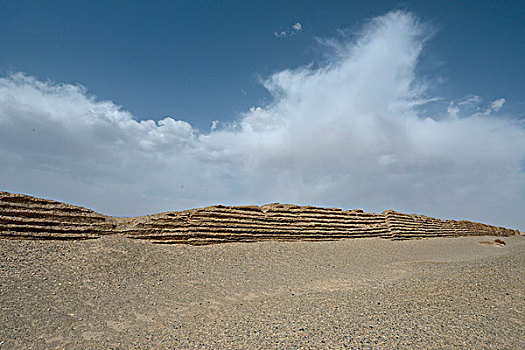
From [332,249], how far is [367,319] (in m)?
6.41

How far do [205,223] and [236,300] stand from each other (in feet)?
13.9

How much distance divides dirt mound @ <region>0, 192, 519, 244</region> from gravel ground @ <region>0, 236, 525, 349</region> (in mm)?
422

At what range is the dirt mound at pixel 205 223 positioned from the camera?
7.86 m

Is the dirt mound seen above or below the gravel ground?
above

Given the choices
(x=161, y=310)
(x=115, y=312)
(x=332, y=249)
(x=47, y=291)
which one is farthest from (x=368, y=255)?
(x=47, y=291)

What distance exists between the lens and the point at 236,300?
592 cm

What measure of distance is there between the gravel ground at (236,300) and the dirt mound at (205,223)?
42 cm

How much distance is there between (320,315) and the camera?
15.3ft

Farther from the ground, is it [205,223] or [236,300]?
[205,223]

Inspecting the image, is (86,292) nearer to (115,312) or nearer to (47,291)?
(47,291)

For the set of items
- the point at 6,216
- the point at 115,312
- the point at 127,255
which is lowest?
the point at 115,312

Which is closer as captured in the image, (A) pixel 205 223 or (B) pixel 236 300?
(B) pixel 236 300

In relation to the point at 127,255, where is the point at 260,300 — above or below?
below

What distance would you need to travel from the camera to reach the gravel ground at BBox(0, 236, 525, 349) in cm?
409
